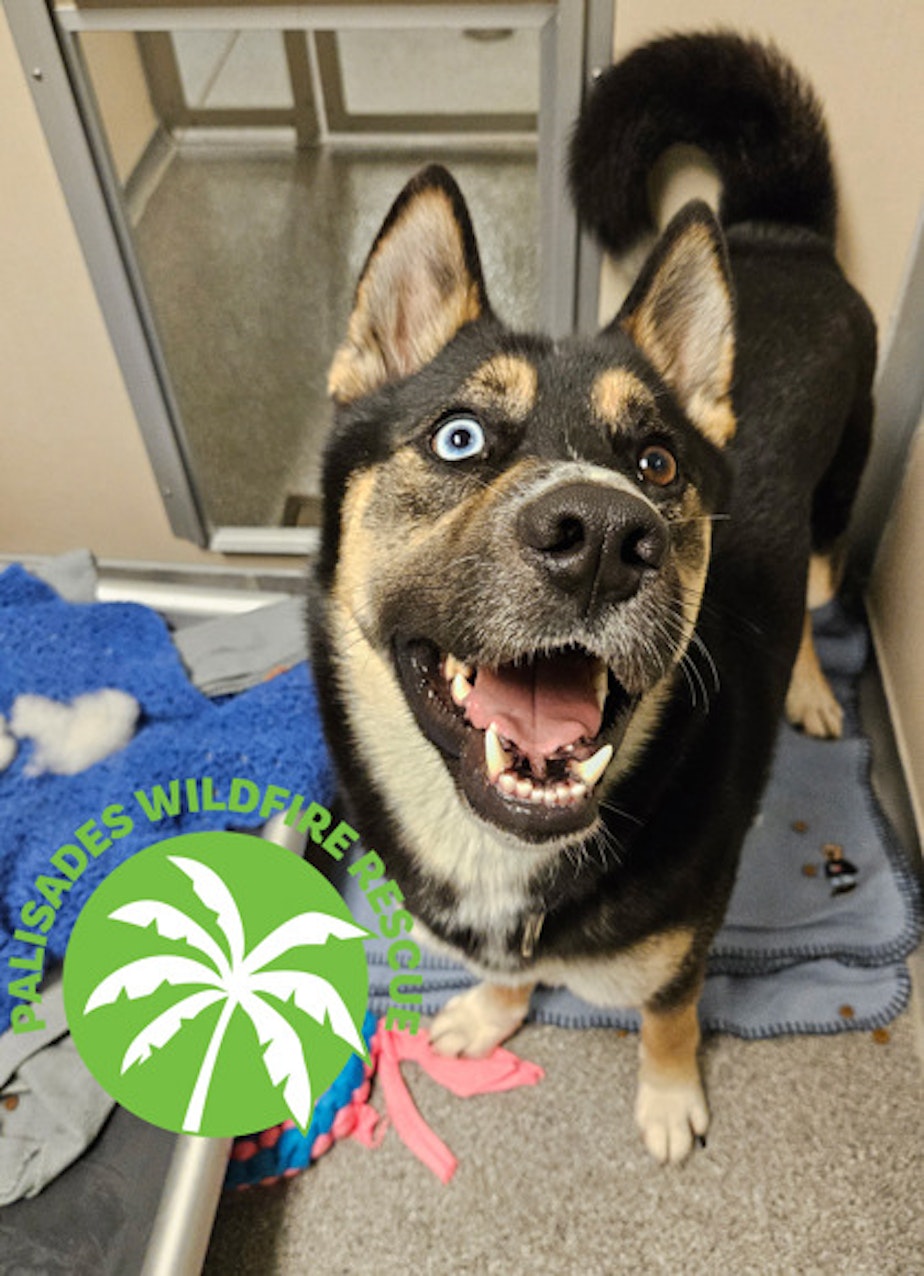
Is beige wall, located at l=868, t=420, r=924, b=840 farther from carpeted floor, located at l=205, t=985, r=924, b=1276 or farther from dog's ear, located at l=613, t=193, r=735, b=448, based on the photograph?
dog's ear, located at l=613, t=193, r=735, b=448

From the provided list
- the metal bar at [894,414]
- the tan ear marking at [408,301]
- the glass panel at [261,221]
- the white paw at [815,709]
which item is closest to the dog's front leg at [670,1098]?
the white paw at [815,709]

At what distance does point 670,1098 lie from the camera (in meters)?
1.39

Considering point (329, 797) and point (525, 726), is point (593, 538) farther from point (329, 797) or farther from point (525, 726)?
point (329, 797)

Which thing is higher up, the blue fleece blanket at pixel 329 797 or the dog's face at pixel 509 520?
the dog's face at pixel 509 520

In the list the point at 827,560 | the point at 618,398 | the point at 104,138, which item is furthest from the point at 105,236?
the point at 827,560

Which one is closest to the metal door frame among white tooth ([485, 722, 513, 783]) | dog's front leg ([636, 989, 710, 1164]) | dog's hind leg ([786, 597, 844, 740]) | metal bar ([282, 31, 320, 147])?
metal bar ([282, 31, 320, 147])

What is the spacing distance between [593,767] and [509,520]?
245 millimetres

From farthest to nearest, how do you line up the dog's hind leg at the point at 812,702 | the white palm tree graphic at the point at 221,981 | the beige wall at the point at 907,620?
the dog's hind leg at the point at 812,702
the beige wall at the point at 907,620
the white palm tree graphic at the point at 221,981

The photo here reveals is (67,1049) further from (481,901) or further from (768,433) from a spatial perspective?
(768,433)

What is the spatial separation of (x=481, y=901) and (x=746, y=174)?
118 centimetres

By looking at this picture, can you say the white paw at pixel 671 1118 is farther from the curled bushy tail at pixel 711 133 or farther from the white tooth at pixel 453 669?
the curled bushy tail at pixel 711 133

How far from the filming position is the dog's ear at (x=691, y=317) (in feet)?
3.39

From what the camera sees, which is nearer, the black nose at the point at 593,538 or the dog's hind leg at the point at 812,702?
the black nose at the point at 593,538

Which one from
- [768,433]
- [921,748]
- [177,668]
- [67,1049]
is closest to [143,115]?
[177,668]
